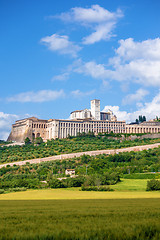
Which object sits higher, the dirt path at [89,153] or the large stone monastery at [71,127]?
the large stone monastery at [71,127]

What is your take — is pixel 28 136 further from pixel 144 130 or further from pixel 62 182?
pixel 62 182

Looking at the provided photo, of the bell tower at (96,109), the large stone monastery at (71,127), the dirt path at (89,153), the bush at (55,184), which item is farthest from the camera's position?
the bell tower at (96,109)

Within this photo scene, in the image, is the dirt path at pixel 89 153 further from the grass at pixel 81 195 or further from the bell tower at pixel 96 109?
the bell tower at pixel 96 109

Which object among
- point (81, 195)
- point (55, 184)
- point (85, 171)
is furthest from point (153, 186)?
point (85, 171)

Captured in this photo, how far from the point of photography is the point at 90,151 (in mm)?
95500

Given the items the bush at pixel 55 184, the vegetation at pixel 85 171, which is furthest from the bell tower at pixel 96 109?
the bush at pixel 55 184

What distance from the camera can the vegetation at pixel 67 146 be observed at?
97.2 m

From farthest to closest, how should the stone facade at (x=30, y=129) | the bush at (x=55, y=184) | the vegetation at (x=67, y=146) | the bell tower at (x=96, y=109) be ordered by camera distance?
the bell tower at (x=96, y=109)
the stone facade at (x=30, y=129)
the vegetation at (x=67, y=146)
the bush at (x=55, y=184)

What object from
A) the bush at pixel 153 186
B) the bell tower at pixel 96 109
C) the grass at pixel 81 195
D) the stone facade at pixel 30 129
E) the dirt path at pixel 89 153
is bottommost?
the grass at pixel 81 195

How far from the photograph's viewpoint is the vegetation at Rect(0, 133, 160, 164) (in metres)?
97.2

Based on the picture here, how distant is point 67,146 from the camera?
4343 inches

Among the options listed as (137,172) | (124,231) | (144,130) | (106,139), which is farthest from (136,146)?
(124,231)

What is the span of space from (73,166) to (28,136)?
69.4 meters

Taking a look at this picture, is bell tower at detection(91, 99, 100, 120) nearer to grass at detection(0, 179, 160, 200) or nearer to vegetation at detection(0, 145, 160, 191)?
vegetation at detection(0, 145, 160, 191)
